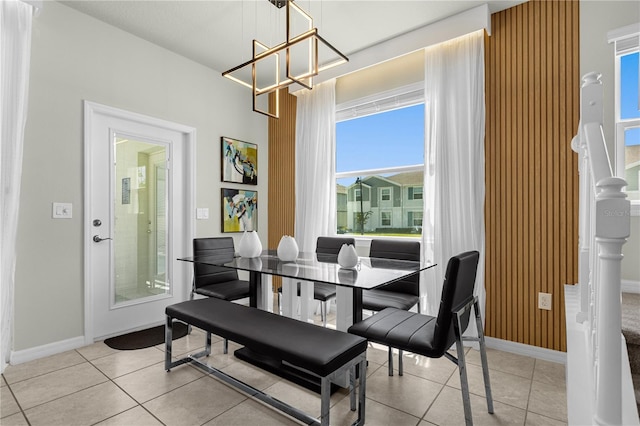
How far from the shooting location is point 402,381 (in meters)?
2.22

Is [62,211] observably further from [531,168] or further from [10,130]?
[531,168]

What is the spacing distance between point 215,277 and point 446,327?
2266 millimetres

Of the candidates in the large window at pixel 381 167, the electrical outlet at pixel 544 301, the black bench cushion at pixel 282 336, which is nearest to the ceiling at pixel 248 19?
the large window at pixel 381 167

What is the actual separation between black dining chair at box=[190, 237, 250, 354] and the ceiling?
2.01 meters

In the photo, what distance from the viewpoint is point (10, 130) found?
2.37m

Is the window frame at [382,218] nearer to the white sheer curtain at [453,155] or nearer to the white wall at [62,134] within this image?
the white sheer curtain at [453,155]

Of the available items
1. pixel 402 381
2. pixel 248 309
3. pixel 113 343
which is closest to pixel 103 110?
pixel 113 343

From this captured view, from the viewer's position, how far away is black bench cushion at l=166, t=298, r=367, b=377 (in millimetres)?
1471

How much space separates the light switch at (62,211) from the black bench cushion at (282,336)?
4.77 feet

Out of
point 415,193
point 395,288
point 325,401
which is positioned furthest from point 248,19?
point 325,401

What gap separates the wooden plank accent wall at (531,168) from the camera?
2459 millimetres

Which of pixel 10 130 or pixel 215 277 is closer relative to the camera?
pixel 10 130

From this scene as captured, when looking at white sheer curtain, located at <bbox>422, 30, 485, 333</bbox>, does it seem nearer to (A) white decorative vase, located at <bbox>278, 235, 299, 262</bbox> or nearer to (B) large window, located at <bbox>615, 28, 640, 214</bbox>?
(B) large window, located at <bbox>615, 28, 640, 214</bbox>

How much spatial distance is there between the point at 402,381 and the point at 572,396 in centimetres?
128
